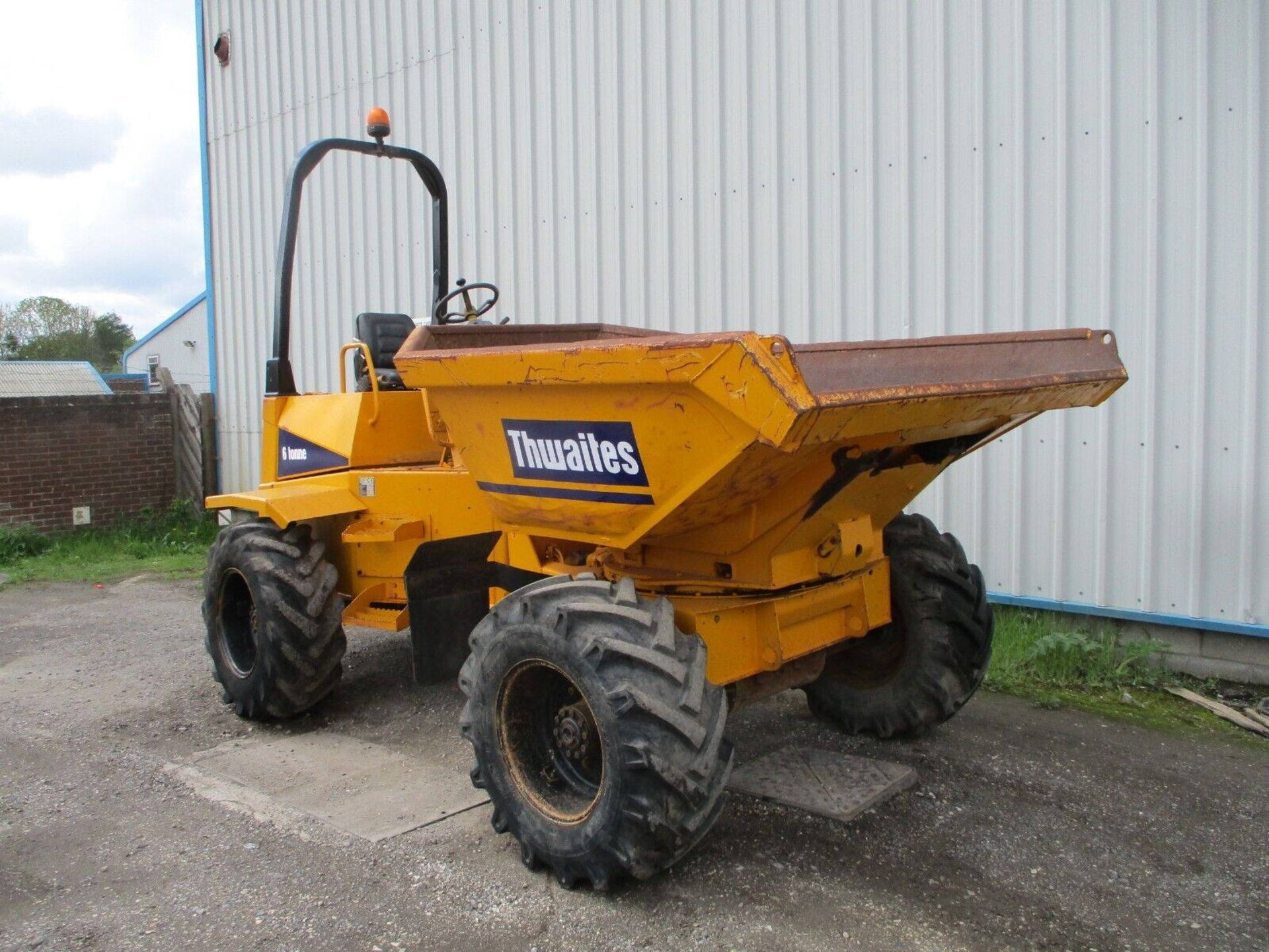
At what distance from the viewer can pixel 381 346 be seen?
566cm

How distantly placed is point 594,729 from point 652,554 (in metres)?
0.71

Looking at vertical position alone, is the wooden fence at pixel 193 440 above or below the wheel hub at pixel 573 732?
above

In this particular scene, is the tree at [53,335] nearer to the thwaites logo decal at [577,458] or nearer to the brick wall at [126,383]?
the brick wall at [126,383]

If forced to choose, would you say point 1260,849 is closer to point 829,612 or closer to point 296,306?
point 829,612

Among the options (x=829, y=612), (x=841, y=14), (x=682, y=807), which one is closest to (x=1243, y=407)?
(x=829, y=612)

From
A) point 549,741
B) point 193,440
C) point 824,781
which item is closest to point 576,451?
point 549,741

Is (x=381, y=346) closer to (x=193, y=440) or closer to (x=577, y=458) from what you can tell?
(x=577, y=458)

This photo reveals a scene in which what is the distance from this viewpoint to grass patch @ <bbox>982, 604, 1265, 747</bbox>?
5395 millimetres

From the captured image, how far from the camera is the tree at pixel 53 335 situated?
51.9 m

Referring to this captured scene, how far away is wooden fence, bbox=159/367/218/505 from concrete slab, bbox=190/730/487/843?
8.38 metres

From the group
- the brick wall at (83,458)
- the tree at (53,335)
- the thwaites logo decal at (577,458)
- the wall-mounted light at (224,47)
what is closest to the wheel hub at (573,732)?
the thwaites logo decal at (577,458)

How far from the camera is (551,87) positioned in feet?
27.5

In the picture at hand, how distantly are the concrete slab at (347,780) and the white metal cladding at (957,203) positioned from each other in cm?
349

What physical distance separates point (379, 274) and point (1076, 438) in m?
6.65
